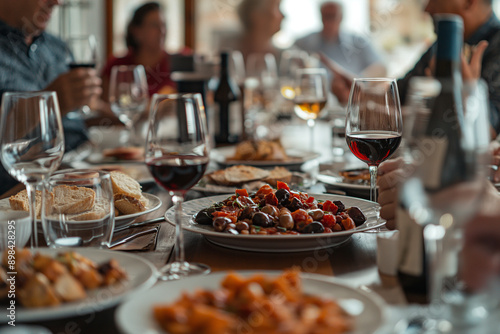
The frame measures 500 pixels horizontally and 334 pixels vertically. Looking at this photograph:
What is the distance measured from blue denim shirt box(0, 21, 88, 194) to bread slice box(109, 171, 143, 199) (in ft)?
4.37

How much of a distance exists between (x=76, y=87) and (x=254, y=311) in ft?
6.43

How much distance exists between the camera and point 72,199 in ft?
2.94

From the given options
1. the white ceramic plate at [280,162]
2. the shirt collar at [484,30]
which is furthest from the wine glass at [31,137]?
the shirt collar at [484,30]

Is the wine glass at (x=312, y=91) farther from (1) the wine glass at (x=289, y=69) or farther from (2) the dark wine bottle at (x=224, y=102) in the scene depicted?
(1) the wine glass at (x=289, y=69)

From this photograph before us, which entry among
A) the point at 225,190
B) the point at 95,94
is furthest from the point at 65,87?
the point at 225,190

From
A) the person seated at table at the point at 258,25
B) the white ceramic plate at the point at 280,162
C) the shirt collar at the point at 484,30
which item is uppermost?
the person seated at table at the point at 258,25

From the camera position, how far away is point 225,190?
1.45m

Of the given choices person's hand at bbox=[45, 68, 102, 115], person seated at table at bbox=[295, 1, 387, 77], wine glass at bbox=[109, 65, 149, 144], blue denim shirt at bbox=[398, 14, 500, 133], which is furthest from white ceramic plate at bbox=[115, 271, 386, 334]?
person seated at table at bbox=[295, 1, 387, 77]

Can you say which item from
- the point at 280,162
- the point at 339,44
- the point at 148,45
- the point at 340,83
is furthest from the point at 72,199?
the point at 339,44

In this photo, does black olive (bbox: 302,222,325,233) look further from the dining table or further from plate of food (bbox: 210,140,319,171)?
plate of food (bbox: 210,140,319,171)

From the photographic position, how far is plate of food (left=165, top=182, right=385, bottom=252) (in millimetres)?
972

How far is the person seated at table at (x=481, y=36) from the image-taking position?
245 cm

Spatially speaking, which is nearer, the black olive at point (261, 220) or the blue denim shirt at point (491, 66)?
the black olive at point (261, 220)

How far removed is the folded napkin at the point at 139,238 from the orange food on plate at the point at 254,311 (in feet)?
1.15
